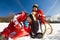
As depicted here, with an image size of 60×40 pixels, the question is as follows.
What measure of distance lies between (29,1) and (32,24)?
0.24 meters

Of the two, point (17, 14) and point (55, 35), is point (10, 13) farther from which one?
point (55, 35)

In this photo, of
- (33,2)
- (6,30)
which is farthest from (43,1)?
(6,30)

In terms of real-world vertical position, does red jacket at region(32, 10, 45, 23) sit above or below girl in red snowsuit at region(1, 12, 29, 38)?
above

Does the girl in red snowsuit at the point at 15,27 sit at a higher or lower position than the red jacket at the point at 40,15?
lower

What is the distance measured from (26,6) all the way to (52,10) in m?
0.27

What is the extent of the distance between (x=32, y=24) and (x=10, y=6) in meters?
0.29

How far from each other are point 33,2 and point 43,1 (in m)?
0.10

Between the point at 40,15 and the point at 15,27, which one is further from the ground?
the point at 40,15

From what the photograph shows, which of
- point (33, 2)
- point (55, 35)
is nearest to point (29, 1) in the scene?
point (33, 2)

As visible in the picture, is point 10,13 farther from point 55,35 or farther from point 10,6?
point 55,35

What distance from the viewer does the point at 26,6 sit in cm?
598

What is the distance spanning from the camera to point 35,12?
6008mm

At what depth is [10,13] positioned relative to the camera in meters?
5.99

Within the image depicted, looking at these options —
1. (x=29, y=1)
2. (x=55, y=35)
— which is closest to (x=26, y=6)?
(x=29, y=1)
